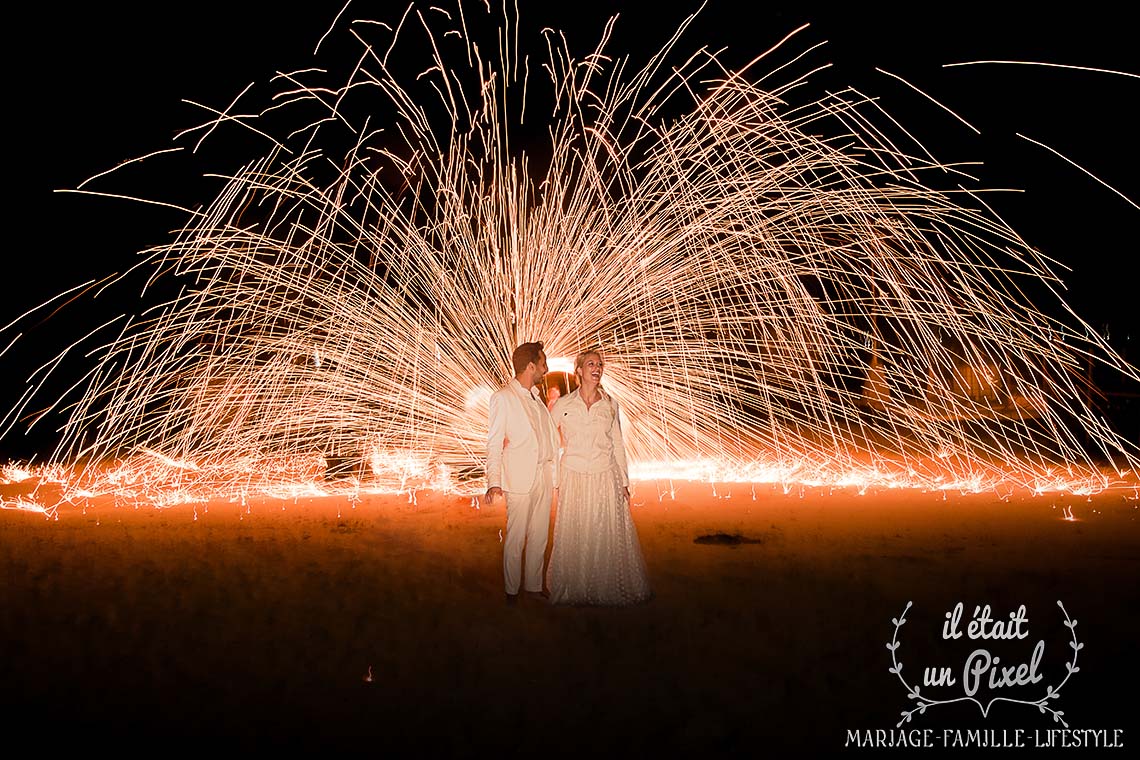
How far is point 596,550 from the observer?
5.66 meters

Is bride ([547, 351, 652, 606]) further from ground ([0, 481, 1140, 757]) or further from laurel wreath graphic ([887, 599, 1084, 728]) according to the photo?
laurel wreath graphic ([887, 599, 1084, 728])

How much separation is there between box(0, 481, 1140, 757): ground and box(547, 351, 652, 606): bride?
16cm

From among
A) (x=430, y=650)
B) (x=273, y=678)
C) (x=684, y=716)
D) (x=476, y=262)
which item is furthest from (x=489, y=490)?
(x=476, y=262)

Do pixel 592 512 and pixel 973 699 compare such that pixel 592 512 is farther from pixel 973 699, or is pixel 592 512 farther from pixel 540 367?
pixel 973 699

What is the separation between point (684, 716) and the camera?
392 centimetres

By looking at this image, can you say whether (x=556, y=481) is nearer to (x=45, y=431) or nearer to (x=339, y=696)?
(x=339, y=696)

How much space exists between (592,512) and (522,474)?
0.52 meters

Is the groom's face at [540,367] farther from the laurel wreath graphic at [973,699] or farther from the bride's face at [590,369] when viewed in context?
the laurel wreath graphic at [973,699]

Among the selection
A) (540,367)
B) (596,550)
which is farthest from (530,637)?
(540,367)

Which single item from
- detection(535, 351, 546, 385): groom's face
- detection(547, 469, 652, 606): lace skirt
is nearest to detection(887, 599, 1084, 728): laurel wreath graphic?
detection(547, 469, 652, 606): lace skirt

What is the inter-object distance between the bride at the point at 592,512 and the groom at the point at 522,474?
16 centimetres

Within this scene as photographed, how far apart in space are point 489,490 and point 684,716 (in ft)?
7.18

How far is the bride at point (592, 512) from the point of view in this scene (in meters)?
5.66

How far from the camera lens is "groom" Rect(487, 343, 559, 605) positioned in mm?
5848
